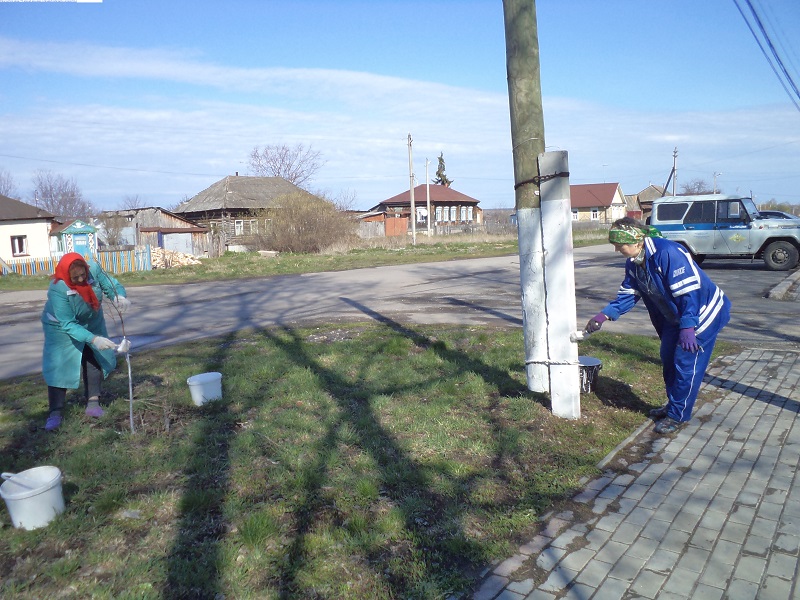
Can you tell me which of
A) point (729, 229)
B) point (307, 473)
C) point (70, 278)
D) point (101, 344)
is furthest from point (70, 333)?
point (729, 229)

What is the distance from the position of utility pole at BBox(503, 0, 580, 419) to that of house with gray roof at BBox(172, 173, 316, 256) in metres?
39.3

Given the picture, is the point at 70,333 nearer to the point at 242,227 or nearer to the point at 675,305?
the point at 675,305

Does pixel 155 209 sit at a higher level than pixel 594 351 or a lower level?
higher

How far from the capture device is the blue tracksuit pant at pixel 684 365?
16.4ft

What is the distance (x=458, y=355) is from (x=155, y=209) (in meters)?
44.3

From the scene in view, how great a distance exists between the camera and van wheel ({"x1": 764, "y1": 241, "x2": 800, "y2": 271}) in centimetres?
1767

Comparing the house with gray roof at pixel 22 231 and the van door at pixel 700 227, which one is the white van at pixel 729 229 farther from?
the house with gray roof at pixel 22 231

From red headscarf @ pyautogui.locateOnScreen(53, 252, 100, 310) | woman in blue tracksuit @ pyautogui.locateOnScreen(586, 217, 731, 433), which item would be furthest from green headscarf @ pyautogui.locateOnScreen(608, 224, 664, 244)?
red headscarf @ pyautogui.locateOnScreen(53, 252, 100, 310)

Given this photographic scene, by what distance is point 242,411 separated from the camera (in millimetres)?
5801

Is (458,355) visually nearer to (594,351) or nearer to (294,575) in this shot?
(594,351)

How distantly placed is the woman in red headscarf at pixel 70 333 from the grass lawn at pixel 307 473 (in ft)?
0.81

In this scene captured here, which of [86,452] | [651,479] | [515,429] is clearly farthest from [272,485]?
[651,479]

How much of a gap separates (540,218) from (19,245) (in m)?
41.6

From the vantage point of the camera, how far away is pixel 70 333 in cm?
527
